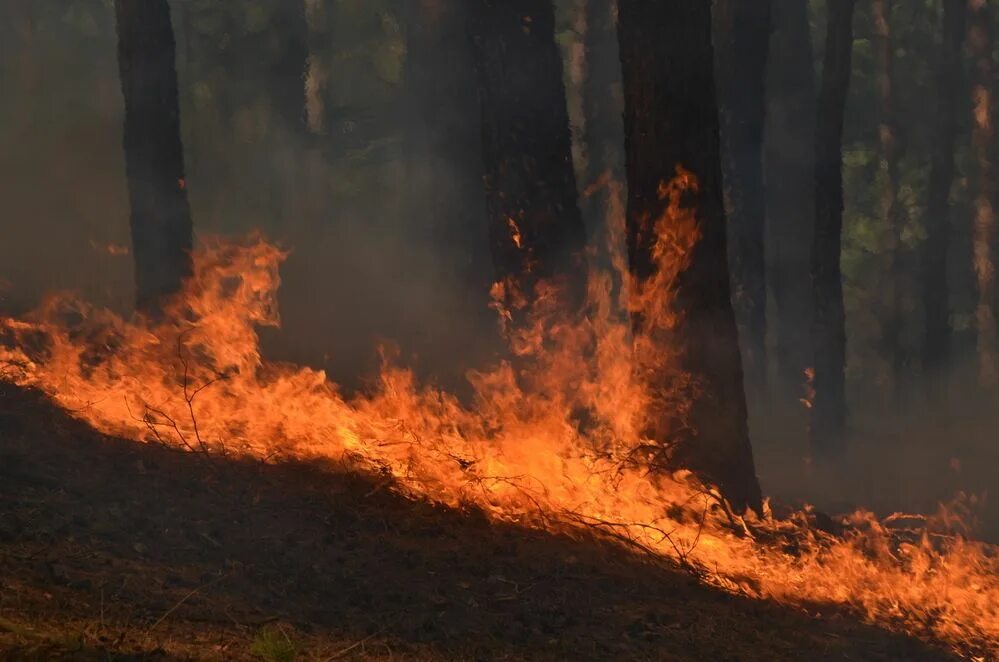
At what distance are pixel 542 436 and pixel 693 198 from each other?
2270 millimetres

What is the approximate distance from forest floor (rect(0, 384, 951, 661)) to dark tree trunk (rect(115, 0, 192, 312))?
333 centimetres

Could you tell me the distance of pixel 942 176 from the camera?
25.5 m

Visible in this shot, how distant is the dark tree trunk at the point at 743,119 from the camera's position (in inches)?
711

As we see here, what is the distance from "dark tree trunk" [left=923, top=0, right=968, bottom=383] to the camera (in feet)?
78.9

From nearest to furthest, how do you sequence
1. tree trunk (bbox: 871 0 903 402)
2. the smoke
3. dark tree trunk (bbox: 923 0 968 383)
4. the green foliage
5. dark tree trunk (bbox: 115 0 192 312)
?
the green foliage
dark tree trunk (bbox: 115 0 192 312)
the smoke
dark tree trunk (bbox: 923 0 968 383)
tree trunk (bbox: 871 0 903 402)

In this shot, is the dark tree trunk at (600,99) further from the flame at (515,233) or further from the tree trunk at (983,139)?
the flame at (515,233)

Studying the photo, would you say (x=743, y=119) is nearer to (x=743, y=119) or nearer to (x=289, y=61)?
(x=743, y=119)

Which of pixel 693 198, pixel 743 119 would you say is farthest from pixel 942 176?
pixel 693 198

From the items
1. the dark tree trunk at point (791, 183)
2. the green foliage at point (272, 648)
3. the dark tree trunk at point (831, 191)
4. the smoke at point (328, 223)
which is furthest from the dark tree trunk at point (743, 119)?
the green foliage at point (272, 648)

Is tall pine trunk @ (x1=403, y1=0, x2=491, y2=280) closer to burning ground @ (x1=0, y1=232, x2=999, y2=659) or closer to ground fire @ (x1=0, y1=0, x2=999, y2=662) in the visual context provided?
ground fire @ (x1=0, y1=0, x2=999, y2=662)

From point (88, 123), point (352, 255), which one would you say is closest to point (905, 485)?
point (352, 255)

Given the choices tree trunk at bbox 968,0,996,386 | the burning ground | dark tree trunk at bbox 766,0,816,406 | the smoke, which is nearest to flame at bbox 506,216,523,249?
the burning ground

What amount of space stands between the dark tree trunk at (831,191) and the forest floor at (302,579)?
10.1 m

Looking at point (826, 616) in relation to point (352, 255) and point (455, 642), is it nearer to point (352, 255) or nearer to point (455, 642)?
point (455, 642)
